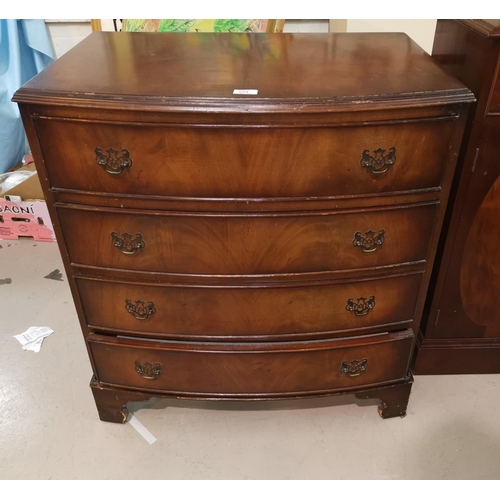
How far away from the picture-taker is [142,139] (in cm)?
110

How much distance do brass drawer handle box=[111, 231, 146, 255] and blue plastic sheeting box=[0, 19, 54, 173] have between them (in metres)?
1.62

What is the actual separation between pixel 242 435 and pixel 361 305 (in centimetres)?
60

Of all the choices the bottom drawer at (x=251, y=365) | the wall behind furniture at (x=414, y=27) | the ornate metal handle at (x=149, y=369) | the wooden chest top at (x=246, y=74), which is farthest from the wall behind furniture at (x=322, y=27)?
the ornate metal handle at (x=149, y=369)

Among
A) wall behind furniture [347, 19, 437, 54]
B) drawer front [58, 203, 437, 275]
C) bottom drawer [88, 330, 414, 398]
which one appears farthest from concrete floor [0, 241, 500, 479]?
wall behind furniture [347, 19, 437, 54]

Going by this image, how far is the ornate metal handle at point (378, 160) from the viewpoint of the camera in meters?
1.12

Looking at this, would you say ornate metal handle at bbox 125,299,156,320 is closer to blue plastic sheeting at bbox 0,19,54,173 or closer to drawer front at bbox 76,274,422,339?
drawer front at bbox 76,274,422,339

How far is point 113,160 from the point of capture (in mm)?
1127

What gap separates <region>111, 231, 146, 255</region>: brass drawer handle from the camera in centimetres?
124

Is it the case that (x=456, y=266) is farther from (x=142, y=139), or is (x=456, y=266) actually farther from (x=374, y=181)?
(x=142, y=139)

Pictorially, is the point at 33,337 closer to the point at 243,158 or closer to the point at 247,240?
the point at 247,240

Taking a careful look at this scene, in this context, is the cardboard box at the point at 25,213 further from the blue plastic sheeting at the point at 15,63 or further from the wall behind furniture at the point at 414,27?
the wall behind furniture at the point at 414,27

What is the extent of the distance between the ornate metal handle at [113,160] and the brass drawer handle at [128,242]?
18 cm

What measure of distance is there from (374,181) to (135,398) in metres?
0.99

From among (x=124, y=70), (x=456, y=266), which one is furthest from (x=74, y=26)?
(x=456, y=266)
